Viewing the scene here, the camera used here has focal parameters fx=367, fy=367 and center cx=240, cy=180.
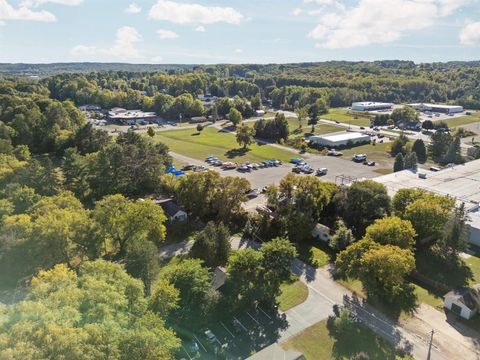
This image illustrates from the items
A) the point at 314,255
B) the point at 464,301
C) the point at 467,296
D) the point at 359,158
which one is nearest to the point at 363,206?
the point at 314,255

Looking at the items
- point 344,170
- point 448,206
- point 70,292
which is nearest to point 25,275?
point 70,292

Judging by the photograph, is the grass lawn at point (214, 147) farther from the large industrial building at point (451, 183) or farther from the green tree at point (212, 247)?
the green tree at point (212, 247)

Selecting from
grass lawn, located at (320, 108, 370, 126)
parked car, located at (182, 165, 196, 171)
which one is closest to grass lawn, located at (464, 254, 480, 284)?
parked car, located at (182, 165, 196, 171)

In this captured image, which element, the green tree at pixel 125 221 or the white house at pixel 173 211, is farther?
the white house at pixel 173 211

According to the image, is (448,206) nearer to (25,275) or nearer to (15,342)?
(15,342)

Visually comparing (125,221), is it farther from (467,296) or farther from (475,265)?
(475,265)

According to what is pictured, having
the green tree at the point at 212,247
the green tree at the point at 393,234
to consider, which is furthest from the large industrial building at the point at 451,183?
the green tree at the point at 212,247
